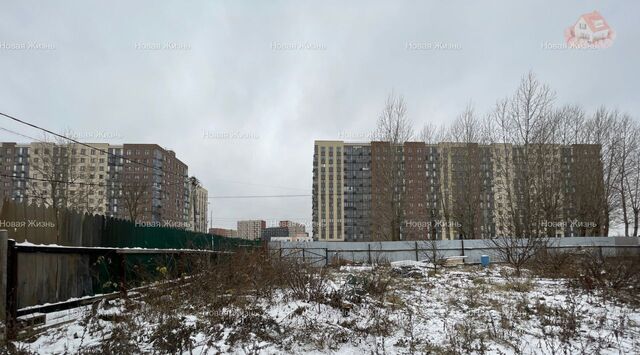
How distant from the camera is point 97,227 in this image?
27.8 ft

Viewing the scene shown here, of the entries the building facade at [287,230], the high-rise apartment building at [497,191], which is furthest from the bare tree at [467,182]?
the building facade at [287,230]

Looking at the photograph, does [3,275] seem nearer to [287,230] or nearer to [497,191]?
[497,191]

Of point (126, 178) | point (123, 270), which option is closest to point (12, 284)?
point (123, 270)

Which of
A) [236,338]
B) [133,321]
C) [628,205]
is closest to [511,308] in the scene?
[236,338]

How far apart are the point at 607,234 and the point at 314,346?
36518 mm

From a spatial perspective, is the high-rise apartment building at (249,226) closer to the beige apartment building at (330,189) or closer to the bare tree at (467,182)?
the beige apartment building at (330,189)

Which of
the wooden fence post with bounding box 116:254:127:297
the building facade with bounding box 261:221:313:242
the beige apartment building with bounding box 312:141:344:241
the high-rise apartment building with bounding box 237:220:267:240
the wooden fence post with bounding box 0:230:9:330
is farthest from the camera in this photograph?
the beige apartment building with bounding box 312:141:344:241

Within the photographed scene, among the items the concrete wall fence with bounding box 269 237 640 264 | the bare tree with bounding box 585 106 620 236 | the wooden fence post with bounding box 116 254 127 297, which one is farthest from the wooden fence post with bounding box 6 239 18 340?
the bare tree with bounding box 585 106 620 236

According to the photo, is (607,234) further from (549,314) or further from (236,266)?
(236,266)

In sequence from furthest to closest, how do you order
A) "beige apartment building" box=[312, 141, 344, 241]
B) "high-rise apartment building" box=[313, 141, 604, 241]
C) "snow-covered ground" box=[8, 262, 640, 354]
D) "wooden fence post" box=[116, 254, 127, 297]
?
"beige apartment building" box=[312, 141, 344, 241] < "high-rise apartment building" box=[313, 141, 604, 241] < "wooden fence post" box=[116, 254, 127, 297] < "snow-covered ground" box=[8, 262, 640, 354]

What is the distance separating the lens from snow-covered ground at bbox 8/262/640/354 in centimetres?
561

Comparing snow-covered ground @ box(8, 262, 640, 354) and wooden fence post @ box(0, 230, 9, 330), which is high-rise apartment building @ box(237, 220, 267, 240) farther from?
wooden fence post @ box(0, 230, 9, 330)

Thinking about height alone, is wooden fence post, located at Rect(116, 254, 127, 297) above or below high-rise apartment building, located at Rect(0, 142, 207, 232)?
below

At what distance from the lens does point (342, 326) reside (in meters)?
6.68
